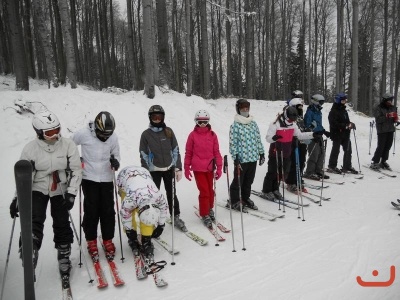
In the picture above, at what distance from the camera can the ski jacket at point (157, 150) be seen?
5.12 meters

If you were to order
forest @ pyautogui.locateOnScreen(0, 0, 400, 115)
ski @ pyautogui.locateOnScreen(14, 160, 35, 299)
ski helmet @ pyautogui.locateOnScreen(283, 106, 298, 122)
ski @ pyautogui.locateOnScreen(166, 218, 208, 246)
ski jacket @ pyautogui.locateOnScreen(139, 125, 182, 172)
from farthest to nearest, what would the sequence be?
forest @ pyautogui.locateOnScreen(0, 0, 400, 115), ski helmet @ pyautogui.locateOnScreen(283, 106, 298, 122), ski jacket @ pyautogui.locateOnScreen(139, 125, 182, 172), ski @ pyautogui.locateOnScreen(166, 218, 208, 246), ski @ pyautogui.locateOnScreen(14, 160, 35, 299)

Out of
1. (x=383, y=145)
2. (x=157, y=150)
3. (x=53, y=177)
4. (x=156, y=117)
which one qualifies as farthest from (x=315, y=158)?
(x=53, y=177)

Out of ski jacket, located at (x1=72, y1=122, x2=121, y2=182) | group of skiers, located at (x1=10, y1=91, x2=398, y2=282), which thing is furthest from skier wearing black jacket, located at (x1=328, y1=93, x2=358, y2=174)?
ski jacket, located at (x1=72, y1=122, x2=121, y2=182)

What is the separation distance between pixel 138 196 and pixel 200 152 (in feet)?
5.63

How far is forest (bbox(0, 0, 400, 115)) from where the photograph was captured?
43.3ft

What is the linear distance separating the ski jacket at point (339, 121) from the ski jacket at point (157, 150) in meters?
5.06

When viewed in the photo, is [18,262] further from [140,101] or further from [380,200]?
[140,101]

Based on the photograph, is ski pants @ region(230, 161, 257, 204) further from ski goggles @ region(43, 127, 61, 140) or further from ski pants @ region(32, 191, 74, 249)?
ski goggles @ region(43, 127, 61, 140)

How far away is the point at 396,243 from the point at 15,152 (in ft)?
26.6

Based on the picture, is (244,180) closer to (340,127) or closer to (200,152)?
(200,152)

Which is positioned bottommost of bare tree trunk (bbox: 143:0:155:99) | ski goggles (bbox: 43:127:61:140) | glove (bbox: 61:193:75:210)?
glove (bbox: 61:193:75:210)

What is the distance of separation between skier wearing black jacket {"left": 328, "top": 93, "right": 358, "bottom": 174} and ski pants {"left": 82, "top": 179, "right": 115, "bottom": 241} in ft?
20.7

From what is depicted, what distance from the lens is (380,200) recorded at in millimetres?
6457

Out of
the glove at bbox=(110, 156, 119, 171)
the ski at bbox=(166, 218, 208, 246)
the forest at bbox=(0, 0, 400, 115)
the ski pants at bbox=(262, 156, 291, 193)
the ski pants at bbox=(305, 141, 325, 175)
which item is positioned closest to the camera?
the glove at bbox=(110, 156, 119, 171)
